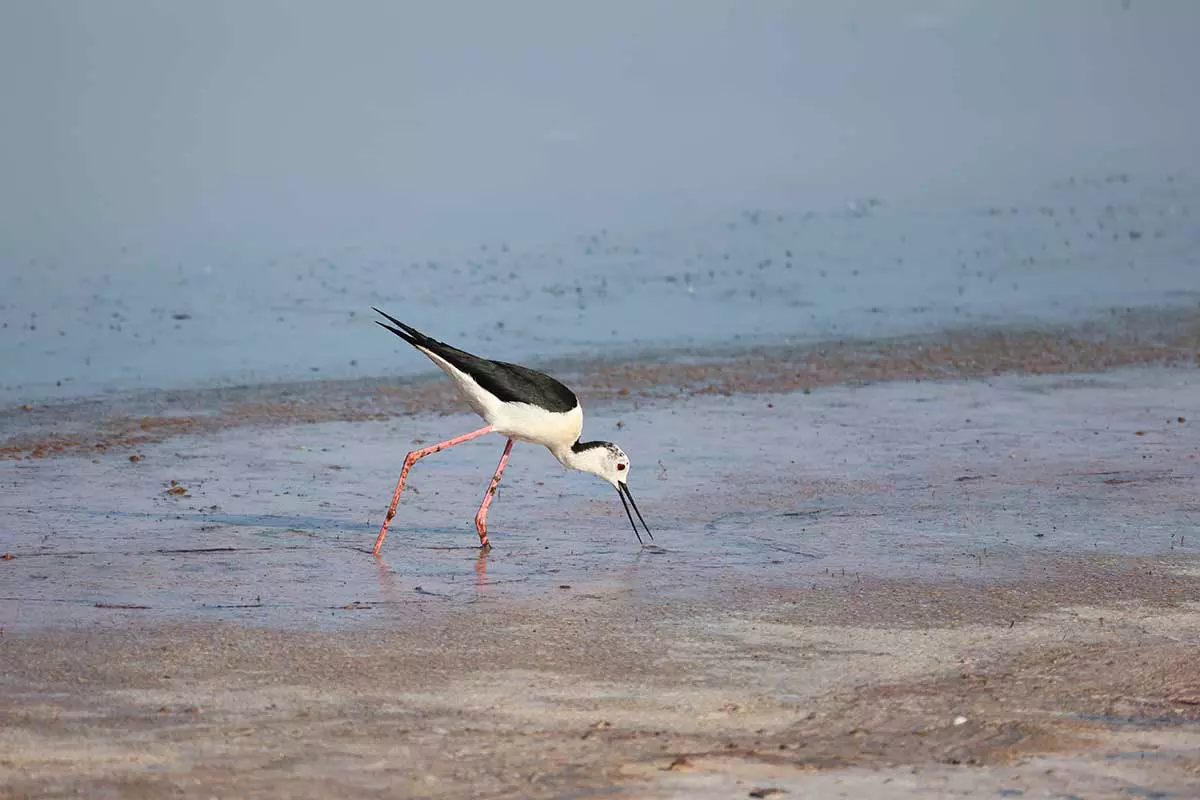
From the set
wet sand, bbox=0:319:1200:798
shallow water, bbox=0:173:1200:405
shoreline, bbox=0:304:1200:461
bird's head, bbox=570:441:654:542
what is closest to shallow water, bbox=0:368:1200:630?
wet sand, bbox=0:319:1200:798

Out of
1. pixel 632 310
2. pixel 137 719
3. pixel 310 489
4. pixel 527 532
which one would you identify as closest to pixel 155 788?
pixel 137 719

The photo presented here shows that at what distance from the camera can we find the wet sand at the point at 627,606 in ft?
16.8

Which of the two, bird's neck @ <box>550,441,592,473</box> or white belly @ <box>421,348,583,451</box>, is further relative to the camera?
bird's neck @ <box>550,441,592,473</box>

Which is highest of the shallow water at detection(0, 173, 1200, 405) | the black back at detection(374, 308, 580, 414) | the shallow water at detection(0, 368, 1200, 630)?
the black back at detection(374, 308, 580, 414)

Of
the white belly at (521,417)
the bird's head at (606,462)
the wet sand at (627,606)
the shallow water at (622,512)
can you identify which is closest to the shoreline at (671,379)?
the wet sand at (627,606)

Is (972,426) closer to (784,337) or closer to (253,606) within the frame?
(784,337)

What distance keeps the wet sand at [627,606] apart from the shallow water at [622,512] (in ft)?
0.09

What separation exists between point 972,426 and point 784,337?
11.3 feet

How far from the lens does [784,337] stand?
46.2ft

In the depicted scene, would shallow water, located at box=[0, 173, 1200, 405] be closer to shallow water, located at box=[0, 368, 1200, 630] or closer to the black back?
shallow water, located at box=[0, 368, 1200, 630]

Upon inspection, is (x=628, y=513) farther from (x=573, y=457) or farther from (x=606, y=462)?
(x=573, y=457)

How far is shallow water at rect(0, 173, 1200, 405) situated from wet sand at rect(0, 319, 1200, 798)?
187 centimetres

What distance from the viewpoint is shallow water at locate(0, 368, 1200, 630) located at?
731cm

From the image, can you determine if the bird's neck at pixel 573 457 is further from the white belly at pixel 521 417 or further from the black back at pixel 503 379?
the black back at pixel 503 379
